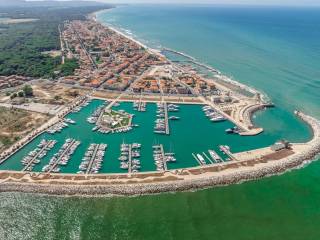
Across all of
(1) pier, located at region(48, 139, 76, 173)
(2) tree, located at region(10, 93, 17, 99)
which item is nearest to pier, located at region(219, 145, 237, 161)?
(1) pier, located at region(48, 139, 76, 173)

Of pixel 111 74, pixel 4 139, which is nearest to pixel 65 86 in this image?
pixel 111 74

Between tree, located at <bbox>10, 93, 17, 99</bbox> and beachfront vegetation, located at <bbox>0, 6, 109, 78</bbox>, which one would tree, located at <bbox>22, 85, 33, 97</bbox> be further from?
beachfront vegetation, located at <bbox>0, 6, 109, 78</bbox>

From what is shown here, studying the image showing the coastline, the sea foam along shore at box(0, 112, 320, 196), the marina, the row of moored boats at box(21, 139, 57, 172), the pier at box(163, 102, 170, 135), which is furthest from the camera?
the pier at box(163, 102, 170, 135)

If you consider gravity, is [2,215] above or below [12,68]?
below

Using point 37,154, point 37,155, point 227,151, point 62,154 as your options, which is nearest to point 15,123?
point 37,154

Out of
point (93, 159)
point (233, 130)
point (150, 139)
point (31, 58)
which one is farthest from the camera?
point (31, 58)

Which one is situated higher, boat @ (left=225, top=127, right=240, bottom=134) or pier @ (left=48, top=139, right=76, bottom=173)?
boat @ (left=225, top=127, right=240, bottom=134)

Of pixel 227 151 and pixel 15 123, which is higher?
pixel 15 123

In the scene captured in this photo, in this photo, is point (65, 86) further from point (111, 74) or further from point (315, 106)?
point (315, 106)

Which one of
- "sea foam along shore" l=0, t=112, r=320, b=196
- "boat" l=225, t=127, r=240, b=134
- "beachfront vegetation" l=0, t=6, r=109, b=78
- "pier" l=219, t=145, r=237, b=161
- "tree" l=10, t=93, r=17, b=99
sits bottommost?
"sea foam along shore" l=0, t=112, r=320, b=196

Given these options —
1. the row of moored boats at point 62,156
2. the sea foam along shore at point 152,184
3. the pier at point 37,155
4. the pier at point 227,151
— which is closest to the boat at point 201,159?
the sea foam along shore at point 152,184

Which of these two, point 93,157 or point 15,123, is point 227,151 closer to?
point 93,157
